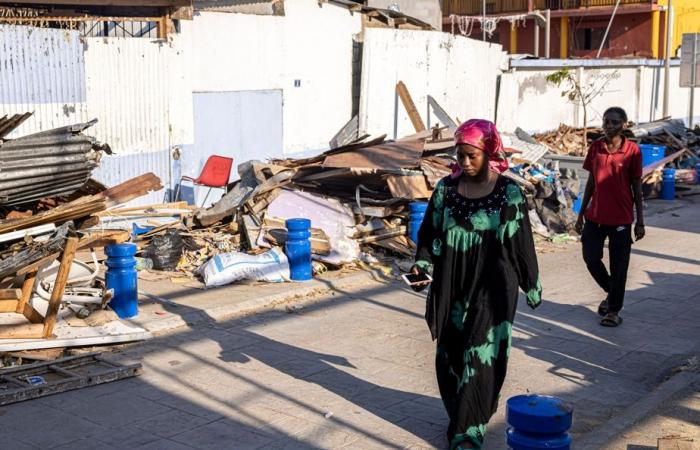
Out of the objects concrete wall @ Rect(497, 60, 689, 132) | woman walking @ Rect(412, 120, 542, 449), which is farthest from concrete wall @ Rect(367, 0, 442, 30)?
woman walking @ Rect(412, 120, 542, 449)

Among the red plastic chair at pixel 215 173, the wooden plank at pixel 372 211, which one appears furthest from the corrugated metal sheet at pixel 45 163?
the red plastic chair at pixel 215 173

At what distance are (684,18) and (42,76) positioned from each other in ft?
121

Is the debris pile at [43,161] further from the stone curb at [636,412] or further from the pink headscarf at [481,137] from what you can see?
the stone curb at [636,412]

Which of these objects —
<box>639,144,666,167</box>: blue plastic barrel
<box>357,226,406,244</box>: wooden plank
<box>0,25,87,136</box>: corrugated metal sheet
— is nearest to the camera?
<box>0,25,87,136</box>: corrugated metal sheet

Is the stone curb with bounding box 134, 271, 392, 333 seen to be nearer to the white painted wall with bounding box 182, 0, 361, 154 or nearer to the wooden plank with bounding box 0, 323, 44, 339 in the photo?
the wooden plank with bounding box 0, 323, 44, 339

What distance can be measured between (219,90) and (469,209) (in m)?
9.25

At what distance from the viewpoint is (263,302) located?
941 centimetres

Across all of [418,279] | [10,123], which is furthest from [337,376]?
[10,123]

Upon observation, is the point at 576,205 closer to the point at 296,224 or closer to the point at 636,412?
the point at 296,224

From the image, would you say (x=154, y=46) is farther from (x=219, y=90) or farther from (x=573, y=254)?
(x=573, y=254)

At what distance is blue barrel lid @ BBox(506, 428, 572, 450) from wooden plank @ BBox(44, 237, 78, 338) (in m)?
4.49

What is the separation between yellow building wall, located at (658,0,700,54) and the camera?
1641 inches

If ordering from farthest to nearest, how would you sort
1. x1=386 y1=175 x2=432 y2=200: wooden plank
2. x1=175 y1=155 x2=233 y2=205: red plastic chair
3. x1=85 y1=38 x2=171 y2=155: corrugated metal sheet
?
1. x1=175 y1=155 x2=233 y2=205: red plastic chair
2. x1=386 y1=175 x2=432 y2=200: wooden plank
3. x1=85 y1=38 x2=171 y2=155: corrugated metal sheet

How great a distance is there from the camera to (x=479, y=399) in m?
5.50
